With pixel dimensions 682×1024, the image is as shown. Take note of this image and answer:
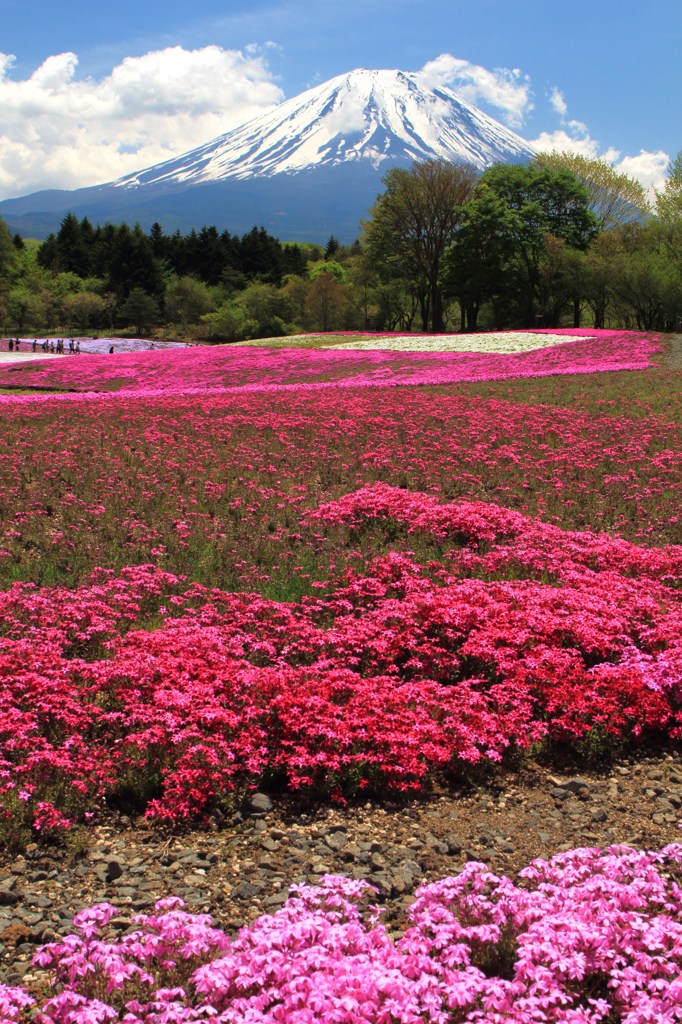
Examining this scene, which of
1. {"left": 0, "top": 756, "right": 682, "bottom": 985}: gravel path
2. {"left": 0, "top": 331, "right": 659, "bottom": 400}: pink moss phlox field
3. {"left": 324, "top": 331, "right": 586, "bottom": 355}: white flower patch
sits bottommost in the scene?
{"left": 0, "top": 756, "right": 682, "bottom": 985}: gravel path

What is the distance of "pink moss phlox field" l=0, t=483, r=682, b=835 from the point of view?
608cm

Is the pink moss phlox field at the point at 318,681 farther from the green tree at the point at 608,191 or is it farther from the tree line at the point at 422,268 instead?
the green tree at the point at 608,191

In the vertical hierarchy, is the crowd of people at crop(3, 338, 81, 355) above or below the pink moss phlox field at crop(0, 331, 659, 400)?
above

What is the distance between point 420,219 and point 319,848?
8049 cm

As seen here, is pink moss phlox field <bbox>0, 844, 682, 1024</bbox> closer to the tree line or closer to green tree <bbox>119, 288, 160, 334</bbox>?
the tree line

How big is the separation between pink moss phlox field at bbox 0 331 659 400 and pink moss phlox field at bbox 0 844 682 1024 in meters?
28.1

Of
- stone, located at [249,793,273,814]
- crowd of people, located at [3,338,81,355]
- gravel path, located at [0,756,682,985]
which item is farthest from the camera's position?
crowd of people, located at [3,338,81,355]

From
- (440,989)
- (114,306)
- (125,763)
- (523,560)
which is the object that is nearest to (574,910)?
(440,989)

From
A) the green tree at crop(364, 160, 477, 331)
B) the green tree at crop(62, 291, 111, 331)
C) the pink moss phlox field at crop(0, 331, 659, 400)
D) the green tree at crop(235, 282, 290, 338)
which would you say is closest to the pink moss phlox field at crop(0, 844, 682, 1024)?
the pink moss phlox field at crop(0, 331, 659, 400)

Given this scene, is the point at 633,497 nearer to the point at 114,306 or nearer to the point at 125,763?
the point at 125,763

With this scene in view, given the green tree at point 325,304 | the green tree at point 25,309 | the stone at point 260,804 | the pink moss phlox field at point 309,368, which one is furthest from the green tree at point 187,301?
the stone at point 260,804

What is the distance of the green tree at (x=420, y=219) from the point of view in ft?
254

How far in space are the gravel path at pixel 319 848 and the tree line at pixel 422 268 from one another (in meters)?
64.3

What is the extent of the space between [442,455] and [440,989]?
1468cm
